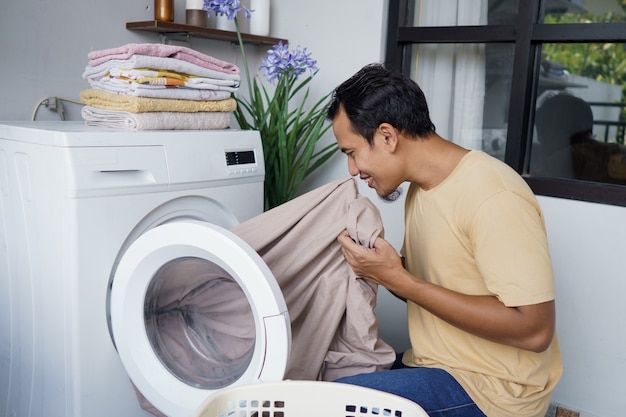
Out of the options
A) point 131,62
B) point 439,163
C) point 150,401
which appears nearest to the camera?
point 439,163

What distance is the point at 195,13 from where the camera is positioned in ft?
7.51

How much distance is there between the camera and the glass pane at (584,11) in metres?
2.08

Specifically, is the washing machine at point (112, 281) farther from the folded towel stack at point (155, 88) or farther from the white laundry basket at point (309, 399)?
the white laundry basket at point (309, 399)

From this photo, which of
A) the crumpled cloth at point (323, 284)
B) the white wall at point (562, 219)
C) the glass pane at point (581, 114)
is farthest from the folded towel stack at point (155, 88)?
the glass pane at point (581, 114)

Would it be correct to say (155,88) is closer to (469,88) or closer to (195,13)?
(195,13)

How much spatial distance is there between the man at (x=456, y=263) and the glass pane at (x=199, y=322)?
30cm

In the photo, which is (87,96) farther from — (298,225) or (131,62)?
(298,225)

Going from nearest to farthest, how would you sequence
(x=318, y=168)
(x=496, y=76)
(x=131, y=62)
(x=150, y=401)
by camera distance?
(x=150, y=401)
(x=131, y=62)
(x=496, y=76)
(x=318, y=168)

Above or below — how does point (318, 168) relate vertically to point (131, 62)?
below

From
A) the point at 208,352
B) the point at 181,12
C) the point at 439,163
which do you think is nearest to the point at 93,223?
the point at 208,352

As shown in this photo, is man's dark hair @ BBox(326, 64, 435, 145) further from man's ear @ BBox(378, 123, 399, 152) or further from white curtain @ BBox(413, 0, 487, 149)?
white curtain @ BBox(413, 0, 487, 149)

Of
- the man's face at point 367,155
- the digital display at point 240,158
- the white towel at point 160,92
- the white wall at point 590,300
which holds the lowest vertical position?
the white wall at point 590,300

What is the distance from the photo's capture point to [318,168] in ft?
8.78

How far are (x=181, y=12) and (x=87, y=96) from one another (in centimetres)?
69
